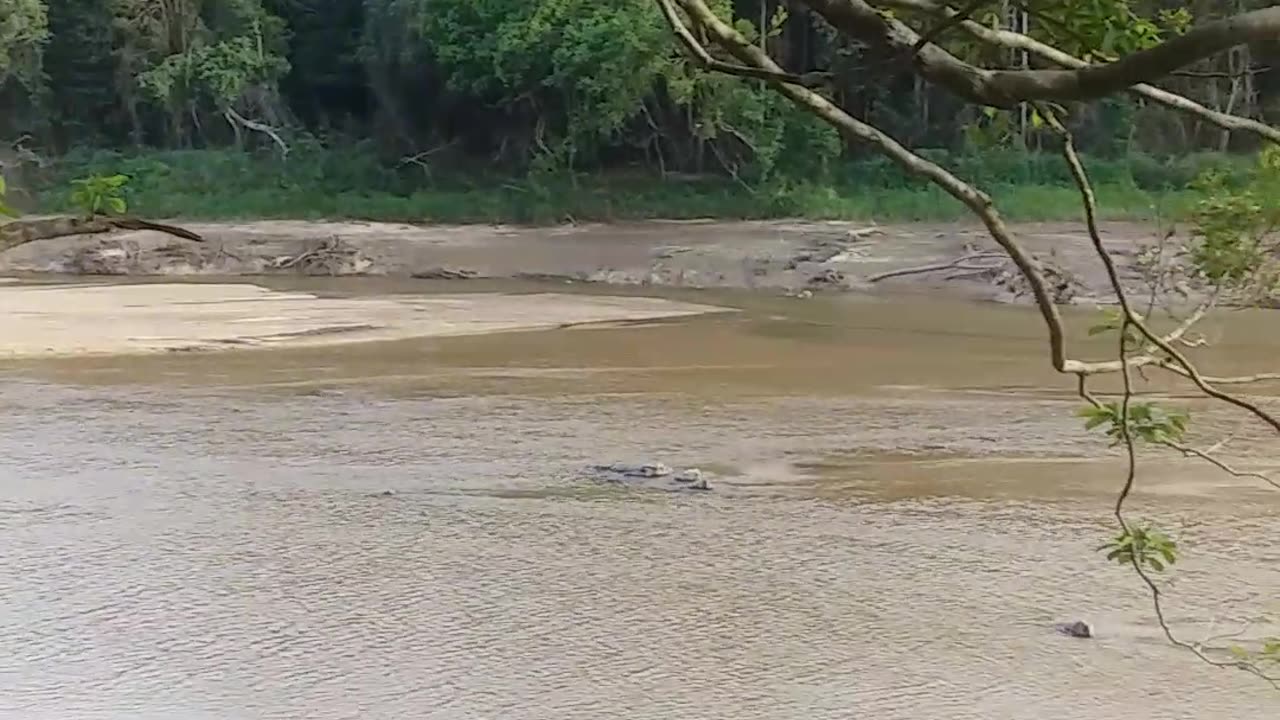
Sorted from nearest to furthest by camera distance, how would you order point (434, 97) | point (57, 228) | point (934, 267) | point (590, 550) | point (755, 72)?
point (57, 228) → point (755, 72) → point (590, 550) → point (934, 267) → point (434, 97)

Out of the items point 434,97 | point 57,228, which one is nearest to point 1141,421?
point 57,228

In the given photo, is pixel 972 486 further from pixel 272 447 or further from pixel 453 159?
pixel 453 159

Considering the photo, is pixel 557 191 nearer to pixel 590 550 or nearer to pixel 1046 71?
pixel 590 550

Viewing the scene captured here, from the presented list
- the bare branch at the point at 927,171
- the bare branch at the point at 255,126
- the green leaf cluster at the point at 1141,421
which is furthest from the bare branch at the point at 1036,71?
the bare branch at the point at 255,126

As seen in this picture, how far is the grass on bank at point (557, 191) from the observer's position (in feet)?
78.7

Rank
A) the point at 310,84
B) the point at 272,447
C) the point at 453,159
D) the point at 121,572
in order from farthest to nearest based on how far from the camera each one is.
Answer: the point at 310,84 < the point at 453,159 < the point at 272,447 < the point at 121,572

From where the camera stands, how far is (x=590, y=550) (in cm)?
888

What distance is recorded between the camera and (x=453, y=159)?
28078mm

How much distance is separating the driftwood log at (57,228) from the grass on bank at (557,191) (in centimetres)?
2076

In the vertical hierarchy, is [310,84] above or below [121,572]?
above

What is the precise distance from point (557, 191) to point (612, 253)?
2.46 metres

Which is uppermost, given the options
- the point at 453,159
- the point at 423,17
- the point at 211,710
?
the point at 423,17

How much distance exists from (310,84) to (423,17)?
5.61 meters

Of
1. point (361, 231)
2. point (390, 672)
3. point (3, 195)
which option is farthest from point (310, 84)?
point (3, 195)
